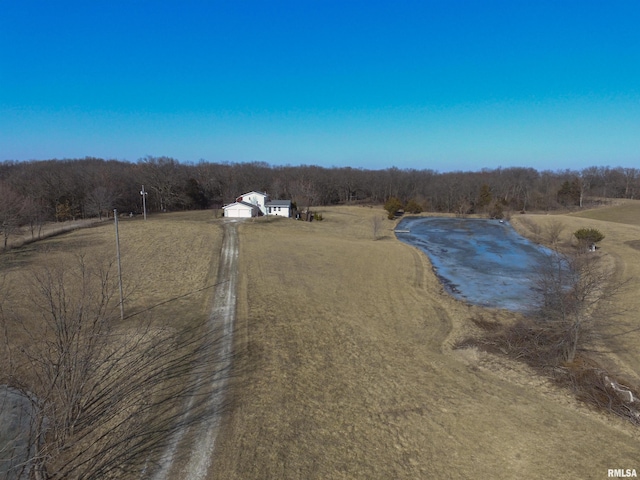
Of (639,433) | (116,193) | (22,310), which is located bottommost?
(639,433)

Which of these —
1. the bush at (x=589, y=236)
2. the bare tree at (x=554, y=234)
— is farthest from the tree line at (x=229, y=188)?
the bush at (x=589, y=236)

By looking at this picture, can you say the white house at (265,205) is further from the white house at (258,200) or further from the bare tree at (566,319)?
the bare tree at (566,319)

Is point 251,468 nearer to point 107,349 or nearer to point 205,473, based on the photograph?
point 205,473

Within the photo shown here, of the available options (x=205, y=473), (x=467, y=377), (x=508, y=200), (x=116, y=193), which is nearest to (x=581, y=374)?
(x=467, y=377)

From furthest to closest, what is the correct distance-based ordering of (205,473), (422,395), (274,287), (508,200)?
(508,200) → (274,287) → (422,395) → (205,473)

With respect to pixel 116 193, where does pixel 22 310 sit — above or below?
below

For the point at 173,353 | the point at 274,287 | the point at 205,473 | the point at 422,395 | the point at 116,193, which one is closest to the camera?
the point at 205,473

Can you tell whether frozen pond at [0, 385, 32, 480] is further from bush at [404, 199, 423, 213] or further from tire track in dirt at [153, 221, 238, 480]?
bush at [404, 199, 423, 213]
